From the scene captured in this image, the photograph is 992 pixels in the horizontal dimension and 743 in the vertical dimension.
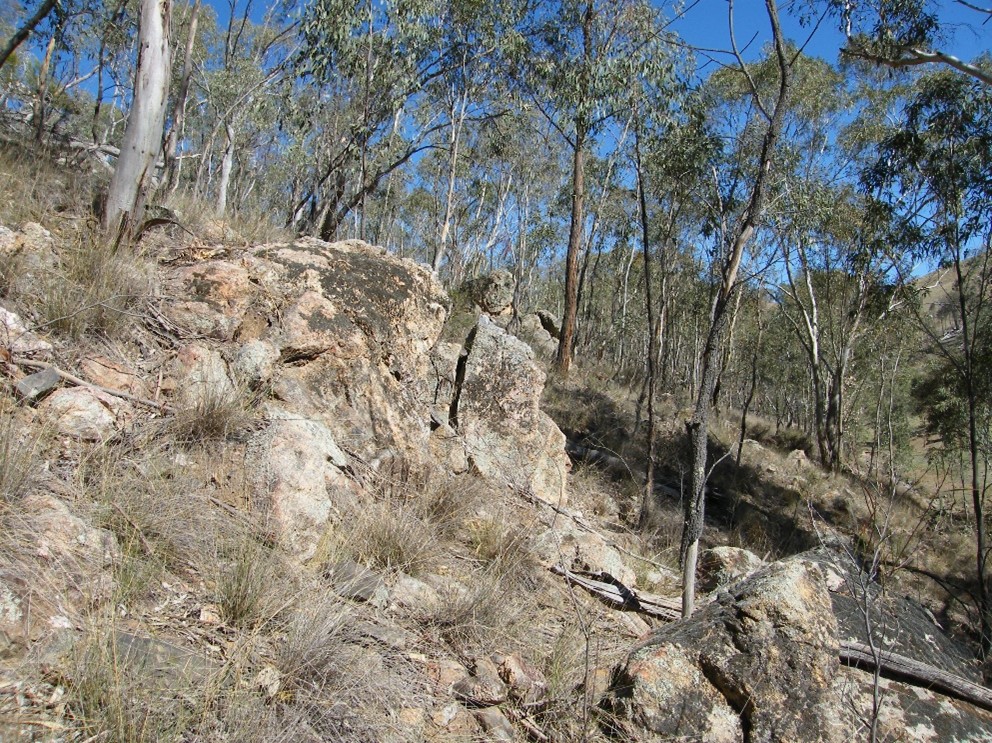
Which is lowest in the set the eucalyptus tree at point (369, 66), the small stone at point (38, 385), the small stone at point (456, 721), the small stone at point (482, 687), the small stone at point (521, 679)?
the small stone at point (456, 721)

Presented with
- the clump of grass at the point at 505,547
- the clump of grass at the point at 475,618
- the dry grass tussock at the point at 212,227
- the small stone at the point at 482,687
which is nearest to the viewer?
the small stone at the point at 482,687

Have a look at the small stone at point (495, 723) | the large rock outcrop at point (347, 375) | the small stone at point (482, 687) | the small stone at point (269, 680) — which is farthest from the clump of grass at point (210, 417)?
the small stone at point (495, 723)

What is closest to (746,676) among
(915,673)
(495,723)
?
(915,673)

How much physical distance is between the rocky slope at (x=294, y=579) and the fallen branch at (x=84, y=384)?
2 centimetres

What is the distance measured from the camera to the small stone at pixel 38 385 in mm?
2709

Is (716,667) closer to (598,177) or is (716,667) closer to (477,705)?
(477,705)

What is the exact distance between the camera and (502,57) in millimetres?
11719

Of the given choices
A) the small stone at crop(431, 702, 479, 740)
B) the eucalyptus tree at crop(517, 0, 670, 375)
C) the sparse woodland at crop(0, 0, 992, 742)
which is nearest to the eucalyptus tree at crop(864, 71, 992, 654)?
the sparse woodland at crop(0, 0, 992, 742)

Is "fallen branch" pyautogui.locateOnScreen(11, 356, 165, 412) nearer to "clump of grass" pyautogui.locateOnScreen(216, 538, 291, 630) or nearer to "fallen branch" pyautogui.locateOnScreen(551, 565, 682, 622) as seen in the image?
"clump of grass" pyautogui.locateOnScreen(216, 538, 291, 630)

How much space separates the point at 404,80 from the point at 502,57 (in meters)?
2.23

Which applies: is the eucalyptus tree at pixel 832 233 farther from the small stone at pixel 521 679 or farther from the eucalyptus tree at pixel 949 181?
the small stone at pixel 521 679

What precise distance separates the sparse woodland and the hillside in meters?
0.02

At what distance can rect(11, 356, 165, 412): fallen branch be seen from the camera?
2.89m

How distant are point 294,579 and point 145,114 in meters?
3.82
